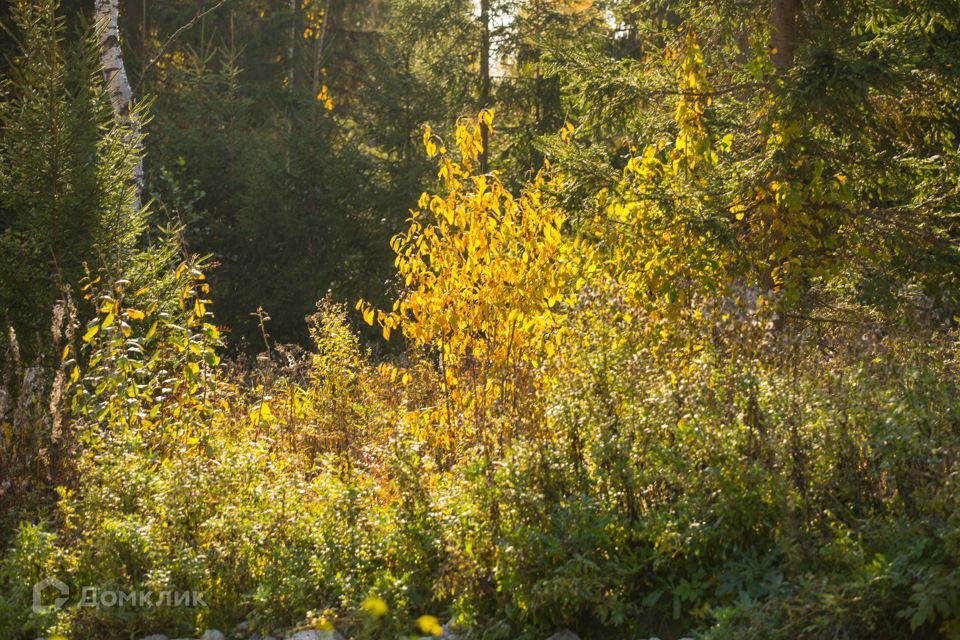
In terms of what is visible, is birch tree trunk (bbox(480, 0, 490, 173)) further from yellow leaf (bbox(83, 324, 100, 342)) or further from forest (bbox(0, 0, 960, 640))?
yellow leaf (bbox(83, 324, 100, 342))

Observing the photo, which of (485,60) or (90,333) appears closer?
(90,333)

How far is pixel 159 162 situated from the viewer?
1411 centimetres

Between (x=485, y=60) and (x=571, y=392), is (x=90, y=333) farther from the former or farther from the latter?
(x=485, y=60)

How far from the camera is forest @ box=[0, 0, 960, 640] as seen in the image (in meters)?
3.65

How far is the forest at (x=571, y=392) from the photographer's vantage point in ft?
12.0

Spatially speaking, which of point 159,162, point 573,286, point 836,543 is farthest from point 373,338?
point 836,543

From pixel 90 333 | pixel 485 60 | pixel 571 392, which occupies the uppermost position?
pixel 485 60

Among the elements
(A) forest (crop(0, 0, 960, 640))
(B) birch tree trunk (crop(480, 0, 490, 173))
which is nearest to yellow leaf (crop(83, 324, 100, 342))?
(A) forest (crop(0, 0, 960, 640))

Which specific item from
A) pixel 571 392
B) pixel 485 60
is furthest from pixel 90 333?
pixel 485 60

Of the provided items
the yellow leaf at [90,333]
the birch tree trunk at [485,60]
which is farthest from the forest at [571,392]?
the birch tree trunk at [485,60]

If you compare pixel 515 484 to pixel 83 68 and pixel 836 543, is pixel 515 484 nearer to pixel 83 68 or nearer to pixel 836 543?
pixel 836 543

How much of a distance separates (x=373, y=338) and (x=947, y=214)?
889 centimetres

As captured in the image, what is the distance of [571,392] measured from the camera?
169 inches

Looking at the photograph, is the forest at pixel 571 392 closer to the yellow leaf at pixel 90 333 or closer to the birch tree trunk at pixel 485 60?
the yellow leaf at pixel 90 333
